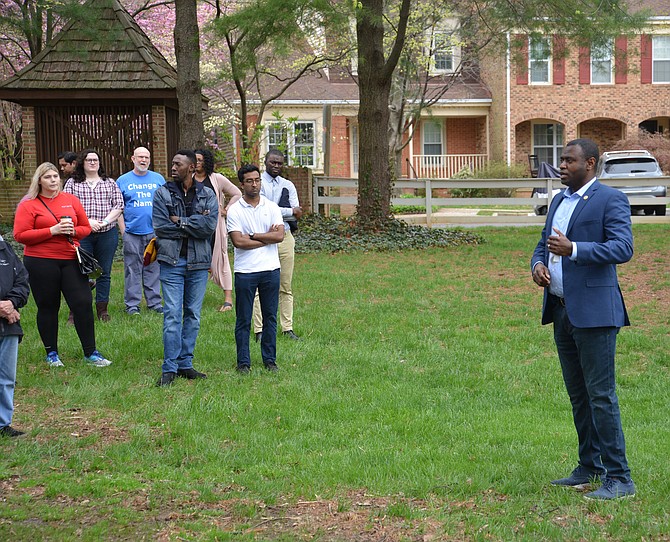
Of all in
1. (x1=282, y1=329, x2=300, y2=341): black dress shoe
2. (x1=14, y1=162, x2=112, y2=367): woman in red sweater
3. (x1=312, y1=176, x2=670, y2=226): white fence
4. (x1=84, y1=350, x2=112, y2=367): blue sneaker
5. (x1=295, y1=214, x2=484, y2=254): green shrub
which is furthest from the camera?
(x1=312, y1=176, x2=670, y2=226): white fence

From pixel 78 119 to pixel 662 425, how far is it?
16474 millimetres

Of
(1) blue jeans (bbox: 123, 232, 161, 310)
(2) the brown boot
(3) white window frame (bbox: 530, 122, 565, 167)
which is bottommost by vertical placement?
(2) the brown boot

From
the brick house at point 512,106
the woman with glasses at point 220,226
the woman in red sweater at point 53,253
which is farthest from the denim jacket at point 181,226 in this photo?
the brick house at point 512,106

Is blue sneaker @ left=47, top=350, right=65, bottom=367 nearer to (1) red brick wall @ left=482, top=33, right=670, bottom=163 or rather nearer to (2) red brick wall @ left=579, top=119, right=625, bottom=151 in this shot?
(1) red brick wall @ left=482, top=33, right=670, bottom=163

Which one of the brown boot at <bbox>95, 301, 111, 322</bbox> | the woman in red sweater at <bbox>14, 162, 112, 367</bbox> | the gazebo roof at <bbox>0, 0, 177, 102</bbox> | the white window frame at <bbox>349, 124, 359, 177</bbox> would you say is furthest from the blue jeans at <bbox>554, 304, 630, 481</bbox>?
the white window frame at <bbox>349, 124, 359, 177</bbox>

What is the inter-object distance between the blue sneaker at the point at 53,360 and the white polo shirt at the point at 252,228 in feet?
6.61

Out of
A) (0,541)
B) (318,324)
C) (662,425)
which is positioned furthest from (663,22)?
(0,541)

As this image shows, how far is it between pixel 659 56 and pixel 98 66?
79.6 ft

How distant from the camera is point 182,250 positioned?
26.4ft

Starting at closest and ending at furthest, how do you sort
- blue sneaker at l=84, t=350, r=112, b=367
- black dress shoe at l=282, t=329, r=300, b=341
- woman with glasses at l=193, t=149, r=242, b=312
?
blue sneaker at l=84, t=350, r=112, b=367 → black dress shoe at l=282, t=329, r=300, b=341 → woman with glasses at l=193, t=149, r=242, b=312

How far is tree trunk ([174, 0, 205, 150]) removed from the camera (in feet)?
54.7

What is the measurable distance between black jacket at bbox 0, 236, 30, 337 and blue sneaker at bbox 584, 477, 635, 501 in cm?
396

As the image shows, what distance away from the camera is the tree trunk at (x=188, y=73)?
16.7m

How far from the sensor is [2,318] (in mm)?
6402
